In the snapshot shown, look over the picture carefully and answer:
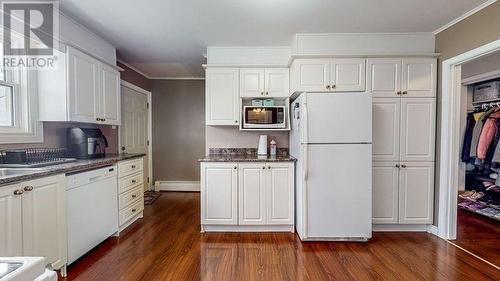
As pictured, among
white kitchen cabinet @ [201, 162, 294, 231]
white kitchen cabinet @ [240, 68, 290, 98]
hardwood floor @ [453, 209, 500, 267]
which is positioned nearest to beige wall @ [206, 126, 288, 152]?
white kitchen cabinet @ [240, 68, 290, 98]

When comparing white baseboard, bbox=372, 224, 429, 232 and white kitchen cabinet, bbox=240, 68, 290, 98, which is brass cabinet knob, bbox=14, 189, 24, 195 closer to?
white kitchen cabinet, bbox=240, 68, 290, 98

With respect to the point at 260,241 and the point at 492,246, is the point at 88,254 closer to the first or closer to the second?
the point at 260,241

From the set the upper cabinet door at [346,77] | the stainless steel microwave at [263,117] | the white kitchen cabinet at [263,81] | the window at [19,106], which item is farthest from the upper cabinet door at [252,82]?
the window at [19,106]

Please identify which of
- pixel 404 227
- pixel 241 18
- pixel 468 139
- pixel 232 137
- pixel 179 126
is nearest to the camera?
pixel 241 18

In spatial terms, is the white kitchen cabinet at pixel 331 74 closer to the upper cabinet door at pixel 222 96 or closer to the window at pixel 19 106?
the upper cabinet door at pixel 222 96

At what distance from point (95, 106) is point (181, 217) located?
5.93 ft

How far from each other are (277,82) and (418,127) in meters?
1.75

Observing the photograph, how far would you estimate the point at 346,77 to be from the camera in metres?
2.91

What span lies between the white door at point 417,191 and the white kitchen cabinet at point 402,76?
845mm

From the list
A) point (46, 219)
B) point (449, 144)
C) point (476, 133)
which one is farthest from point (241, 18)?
point (476, 133)

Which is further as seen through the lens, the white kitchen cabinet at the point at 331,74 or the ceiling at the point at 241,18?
the white kitchen cabinet at the point at 331,74

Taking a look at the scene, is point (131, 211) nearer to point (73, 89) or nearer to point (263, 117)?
point (73, 89)

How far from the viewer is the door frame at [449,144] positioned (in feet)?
8.88

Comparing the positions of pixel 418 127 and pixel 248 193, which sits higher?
pixel 418 127
